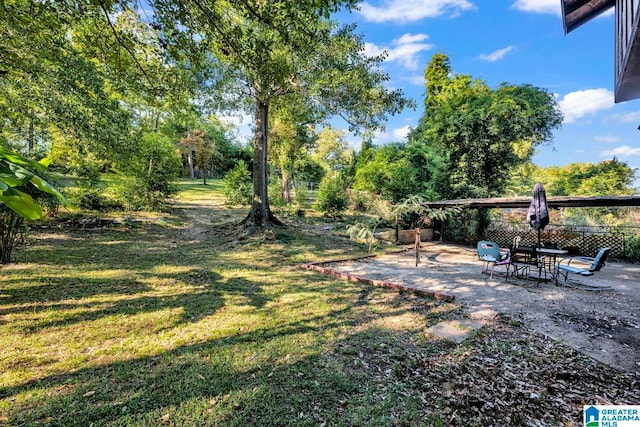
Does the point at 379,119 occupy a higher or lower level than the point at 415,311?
higher

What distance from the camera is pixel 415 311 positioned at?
4684 millimetres

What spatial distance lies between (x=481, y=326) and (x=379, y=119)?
29.9 feet

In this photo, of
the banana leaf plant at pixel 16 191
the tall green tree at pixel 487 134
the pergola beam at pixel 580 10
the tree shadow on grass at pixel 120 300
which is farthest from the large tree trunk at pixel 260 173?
the banana leaf plant at pixel 16 191

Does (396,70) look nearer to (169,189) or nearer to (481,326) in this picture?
(481,326)

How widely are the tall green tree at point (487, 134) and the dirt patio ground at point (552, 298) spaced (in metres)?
6.94

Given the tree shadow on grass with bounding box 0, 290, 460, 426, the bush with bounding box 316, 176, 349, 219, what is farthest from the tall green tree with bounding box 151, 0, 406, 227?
the bush with bounding box 316, 176, 349, 219

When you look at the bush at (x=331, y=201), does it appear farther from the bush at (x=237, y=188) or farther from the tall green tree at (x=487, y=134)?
the tall green tree at (x=487, y=134)

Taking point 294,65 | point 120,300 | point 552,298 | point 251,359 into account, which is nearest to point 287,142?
point 294,65

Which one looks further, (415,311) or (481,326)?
(415,311)

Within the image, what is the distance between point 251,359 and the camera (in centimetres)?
315

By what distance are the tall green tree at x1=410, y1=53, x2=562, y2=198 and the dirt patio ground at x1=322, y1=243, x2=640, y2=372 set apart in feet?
22.8

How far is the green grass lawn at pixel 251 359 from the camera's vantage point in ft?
7.92

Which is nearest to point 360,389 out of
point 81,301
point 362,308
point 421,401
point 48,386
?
point 421,401

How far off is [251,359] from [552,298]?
19.4 ft
